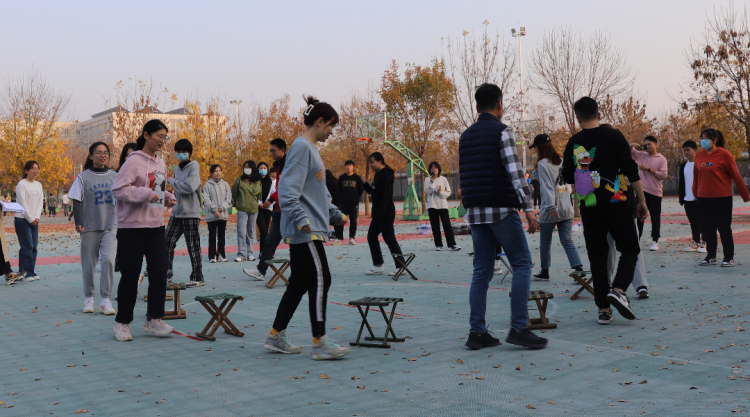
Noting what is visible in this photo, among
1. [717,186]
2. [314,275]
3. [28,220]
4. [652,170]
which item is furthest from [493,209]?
[28,220]

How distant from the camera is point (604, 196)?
591cm

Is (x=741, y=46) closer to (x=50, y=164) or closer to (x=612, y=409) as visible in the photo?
(x=612, y=409)

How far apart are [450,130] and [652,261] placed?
23.2 meters

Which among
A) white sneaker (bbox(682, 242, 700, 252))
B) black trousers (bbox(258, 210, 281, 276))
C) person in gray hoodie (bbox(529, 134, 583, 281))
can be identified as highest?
person in gray hoodie (bbox(529, 134, 583, 281))

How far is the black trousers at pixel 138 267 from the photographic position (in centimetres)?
587

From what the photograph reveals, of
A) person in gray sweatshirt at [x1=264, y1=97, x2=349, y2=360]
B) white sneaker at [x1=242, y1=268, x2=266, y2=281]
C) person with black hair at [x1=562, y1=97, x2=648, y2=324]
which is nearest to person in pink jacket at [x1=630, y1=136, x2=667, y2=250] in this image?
person with black hair at [x1=562, y1=97, x2=648, y2=324]

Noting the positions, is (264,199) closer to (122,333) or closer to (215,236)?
(215,236)

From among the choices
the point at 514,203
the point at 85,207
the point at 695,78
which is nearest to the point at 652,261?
the point at 514,203

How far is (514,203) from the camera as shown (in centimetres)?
506

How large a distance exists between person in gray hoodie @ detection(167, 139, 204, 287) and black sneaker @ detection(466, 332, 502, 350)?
4.92 metres

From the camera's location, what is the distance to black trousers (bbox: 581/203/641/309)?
5.91 m

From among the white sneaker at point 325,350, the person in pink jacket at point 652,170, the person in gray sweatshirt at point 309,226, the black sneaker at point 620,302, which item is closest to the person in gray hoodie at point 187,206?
the person in gray sweatshirt at point 309,226

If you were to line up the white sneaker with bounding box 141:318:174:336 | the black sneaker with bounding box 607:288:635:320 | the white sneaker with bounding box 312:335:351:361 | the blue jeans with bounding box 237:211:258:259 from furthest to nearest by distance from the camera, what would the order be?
the blue jeans with bounding box 237:211:258:259 → the white sneaker with bounding box 141:318:174:336 → the black sneaker with bounding box 607:288:635:320 → the white sneaker with bounding box 312:335:351:361

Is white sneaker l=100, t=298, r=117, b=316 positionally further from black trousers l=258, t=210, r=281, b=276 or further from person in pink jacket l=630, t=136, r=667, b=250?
person in pink jacket l=630, t=136, r=667, b=250
